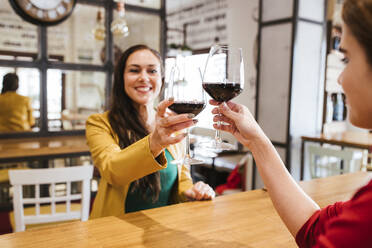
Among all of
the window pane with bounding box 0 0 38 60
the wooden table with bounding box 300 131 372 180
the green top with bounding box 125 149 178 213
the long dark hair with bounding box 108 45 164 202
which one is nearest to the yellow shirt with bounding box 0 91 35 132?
the long dark hair with bounding box 108 45 164 202

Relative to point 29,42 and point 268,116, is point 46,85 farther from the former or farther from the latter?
point 29,42

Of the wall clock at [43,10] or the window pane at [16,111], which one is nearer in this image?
the wall clock at [43,10]

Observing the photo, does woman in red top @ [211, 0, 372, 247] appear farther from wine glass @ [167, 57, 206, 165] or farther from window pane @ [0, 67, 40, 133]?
window pane @ [0, 67, 40, 133]

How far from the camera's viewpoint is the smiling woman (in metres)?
1.18

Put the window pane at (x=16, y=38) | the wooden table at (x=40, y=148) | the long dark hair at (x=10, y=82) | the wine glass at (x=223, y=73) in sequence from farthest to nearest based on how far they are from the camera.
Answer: the window pane at (x=16, y=38), the long dark hair at (x=10, y=82), the wooden table at (x=40, y=148), the wine glass at (x=223, y=73)

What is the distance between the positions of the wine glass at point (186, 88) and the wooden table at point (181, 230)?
354 millimetres

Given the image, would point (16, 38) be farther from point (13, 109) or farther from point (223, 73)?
point (223, 73)

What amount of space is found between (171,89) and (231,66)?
0.63ft

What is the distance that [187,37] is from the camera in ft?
22.7

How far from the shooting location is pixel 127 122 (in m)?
1.61

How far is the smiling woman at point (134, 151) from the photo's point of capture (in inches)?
46.6

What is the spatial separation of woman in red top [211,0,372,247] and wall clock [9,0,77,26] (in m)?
3.29

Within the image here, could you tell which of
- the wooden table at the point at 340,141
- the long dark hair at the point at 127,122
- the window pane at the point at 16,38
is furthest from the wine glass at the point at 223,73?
the window pane at the point at 16,38

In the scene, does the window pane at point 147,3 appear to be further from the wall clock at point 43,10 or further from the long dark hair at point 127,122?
the long dark hair at point 127,122
